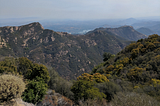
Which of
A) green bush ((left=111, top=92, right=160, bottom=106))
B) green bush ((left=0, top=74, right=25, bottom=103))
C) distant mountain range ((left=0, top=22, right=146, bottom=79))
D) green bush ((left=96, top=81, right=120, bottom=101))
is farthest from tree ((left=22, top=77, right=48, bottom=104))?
distant mountain range ((left=0, top=22, right=146, bottom=79))

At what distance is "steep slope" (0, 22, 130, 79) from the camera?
95812 millimetres

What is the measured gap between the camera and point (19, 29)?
117m

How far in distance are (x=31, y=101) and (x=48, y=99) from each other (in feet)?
7.44

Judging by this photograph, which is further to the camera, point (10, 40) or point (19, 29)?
point (19, 29)

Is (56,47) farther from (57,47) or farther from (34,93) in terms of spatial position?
(34,93)

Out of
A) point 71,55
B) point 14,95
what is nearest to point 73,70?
point 71,55

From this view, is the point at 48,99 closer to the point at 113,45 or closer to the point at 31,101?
the point at 31,101

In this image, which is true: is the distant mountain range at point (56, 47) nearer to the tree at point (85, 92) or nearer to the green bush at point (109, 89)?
the green bush at point (109, 89)

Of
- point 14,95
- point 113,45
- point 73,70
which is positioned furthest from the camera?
point 113,45

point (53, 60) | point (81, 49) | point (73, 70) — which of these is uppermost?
point (81, 49)

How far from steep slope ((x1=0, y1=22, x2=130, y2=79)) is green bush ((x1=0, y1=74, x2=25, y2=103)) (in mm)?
77982

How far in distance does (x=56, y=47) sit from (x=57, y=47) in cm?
128

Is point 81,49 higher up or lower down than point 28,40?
lower down

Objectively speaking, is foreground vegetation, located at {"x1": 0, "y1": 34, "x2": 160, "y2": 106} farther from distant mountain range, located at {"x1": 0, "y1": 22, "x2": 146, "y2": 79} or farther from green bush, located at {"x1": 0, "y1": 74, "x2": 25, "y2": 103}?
distant mountain range, located at {"x1": 0, "y1": 22, "x2": 146, "y2": 79}
